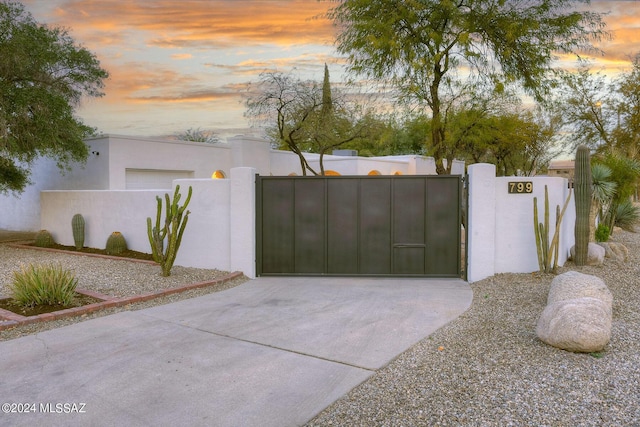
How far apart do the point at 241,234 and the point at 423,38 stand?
24.7 ft

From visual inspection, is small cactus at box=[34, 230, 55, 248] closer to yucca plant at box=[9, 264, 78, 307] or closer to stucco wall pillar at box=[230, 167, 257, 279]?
stucco wall pillar at box=[230, 167, 257, 279]

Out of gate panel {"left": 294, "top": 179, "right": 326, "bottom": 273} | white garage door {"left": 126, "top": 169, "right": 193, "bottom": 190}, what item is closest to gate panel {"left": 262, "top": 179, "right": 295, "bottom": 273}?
gate panel {"left": 294, "top": 179, "right": 326, "bottom": 273}

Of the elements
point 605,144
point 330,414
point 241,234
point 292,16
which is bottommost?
point 330,414

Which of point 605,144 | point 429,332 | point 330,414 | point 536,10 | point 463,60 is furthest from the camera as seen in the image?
point 605,144

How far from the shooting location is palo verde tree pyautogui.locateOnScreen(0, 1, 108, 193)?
11539 millimetres

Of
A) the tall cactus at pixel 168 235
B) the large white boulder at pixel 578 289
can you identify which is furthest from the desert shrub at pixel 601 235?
the tall cactus at pixel 168 235

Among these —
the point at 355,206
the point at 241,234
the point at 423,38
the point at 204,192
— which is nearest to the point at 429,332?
the point at 355,206

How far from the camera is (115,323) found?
6543 millimetres

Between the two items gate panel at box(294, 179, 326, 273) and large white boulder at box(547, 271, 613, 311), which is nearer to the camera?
large white boulder at box(547, 271, 613, 311)

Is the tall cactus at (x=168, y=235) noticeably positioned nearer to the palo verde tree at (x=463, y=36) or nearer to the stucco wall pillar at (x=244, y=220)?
the stucco wall pillar at (x=244, y=220)

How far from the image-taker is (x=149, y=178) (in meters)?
18.2

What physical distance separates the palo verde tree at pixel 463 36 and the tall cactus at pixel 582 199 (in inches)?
166

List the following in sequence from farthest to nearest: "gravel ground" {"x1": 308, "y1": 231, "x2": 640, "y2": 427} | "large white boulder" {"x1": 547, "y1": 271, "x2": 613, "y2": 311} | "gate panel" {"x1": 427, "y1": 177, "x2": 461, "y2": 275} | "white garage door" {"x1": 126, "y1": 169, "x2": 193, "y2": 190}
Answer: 1. "white garage door" {"x1": 126, "y1": 169, "x2": 193, "y2": 190}
2. "gate panel" {"x1": 427, "y1": 177, "x2": 461, "y2": 275}
3. "large white boulder" {"x1": 547, "y1": 271, "x2": 613, "y2": 311}
4. "gravel ground" {"x1": 308, "y1": 231, "x2": 640, "y2": 427}

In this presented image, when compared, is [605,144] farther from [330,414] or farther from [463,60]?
[330,414]
